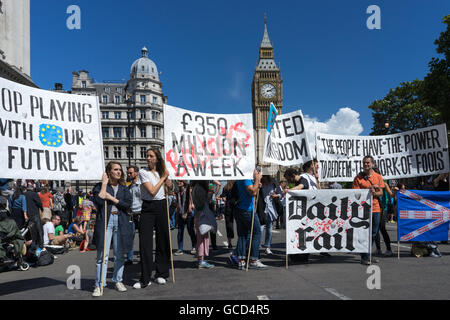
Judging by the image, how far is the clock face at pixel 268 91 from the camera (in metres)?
106

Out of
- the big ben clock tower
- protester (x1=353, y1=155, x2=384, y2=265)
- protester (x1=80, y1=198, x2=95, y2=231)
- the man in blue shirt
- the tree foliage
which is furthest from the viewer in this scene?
the big ben clock tower

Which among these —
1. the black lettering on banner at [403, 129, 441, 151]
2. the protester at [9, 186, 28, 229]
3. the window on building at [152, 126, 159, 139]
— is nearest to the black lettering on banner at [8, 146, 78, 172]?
the protester at [9, 186, 28, 229]

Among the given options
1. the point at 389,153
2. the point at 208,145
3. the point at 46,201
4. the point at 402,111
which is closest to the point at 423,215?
the point at 389,153

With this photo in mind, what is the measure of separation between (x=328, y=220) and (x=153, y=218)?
3.35 m

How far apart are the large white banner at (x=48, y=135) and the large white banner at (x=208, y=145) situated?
4.21 ft

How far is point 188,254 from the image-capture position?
855cm

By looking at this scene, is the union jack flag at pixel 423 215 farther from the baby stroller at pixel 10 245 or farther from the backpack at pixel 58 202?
the backpack at pixel 58 202

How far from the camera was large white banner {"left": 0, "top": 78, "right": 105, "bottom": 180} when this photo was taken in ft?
14.4

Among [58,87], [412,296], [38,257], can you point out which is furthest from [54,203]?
[58,87]

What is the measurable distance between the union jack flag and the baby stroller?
8.09 meters

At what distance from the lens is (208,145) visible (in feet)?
21.1

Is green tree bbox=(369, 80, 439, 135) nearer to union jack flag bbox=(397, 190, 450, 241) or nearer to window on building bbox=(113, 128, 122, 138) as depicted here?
union jack flag bbox=(397, 190, 450, 241)
